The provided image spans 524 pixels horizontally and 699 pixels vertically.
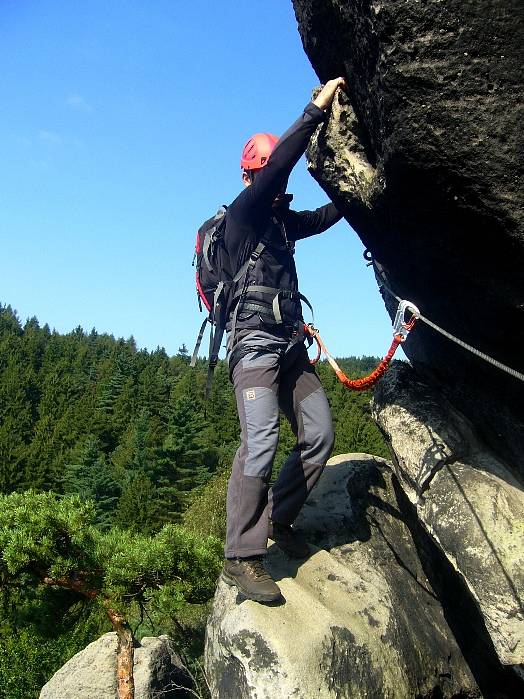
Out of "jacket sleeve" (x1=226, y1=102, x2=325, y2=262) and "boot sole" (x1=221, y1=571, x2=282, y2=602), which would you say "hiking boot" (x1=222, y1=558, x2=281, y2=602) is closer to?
"boot sole" (x1=221, y1=571, x2=282, y2=602)

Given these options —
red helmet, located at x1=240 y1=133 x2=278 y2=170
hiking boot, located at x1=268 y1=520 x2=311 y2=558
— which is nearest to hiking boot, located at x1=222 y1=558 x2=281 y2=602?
hiking boot, located at x1=268 y1=520 x2=311 y2=558

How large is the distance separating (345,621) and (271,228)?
355 centimetres

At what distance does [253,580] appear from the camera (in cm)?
517

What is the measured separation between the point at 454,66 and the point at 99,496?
56.2m

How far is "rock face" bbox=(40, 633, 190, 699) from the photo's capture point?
11.9 meters

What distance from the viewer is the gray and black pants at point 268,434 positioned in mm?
5230

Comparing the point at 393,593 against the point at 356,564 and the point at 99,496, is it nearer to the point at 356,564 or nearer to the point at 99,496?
the point at 356,564

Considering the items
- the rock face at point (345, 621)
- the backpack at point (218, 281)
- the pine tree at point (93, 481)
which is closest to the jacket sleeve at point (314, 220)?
the backpack at point (218, 281)

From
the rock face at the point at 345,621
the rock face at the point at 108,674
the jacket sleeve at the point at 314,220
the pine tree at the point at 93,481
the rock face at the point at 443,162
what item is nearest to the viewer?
the rock face at the point at 443,162

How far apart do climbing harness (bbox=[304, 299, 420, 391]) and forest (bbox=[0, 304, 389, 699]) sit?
655 mm

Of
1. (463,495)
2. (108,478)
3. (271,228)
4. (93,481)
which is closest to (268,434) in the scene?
(463,495)

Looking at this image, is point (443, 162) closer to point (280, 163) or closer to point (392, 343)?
point (280, 163)

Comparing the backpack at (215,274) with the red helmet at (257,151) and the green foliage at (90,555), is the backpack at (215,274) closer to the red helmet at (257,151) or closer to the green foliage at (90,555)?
the red helmet at (257,151)

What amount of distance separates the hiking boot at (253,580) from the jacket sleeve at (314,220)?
10.0ft
